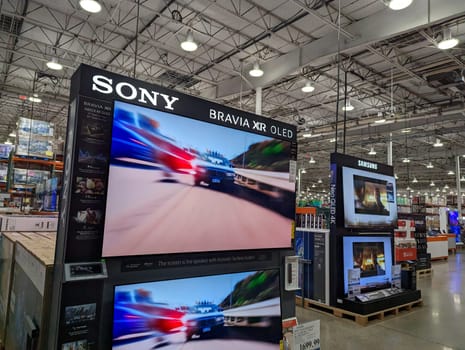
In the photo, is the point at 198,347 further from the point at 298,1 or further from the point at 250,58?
the point at 250,58

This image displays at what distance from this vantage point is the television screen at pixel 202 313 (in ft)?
5.65

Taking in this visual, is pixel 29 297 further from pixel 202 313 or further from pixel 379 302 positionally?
pixel 379 302

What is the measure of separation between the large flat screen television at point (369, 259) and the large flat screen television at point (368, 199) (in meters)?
0.25

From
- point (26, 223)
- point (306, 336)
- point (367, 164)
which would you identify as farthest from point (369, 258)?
point (26, 223)

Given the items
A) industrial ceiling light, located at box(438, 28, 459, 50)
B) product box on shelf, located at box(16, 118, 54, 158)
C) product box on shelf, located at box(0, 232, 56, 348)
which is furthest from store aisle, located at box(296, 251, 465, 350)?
product box on shelf, located at box(16, 118, 54, 158)

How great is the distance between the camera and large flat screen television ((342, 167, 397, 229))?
207 inches

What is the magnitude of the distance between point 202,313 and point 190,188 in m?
0.76

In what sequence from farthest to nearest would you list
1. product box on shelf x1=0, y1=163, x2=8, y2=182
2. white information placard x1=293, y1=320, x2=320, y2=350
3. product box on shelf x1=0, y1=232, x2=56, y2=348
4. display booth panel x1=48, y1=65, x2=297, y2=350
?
product box on shelf x1=0, y1=163, x2=8, y2=182 < product box on shelf x1=0, y1=232, x2=56, y2=348 < white information placard x1=293, y1=320, x2=320, y2=350 < display booth panel x1=48, y1=65, x2=297, y2=350

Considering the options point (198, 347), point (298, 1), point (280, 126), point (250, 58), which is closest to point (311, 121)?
point (250, 58)

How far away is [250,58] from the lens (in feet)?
31.0

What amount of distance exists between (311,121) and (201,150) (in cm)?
1402

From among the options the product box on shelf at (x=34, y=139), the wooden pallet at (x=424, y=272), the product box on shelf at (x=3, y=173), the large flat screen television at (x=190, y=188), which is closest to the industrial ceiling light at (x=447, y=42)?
the large flat screen television at (x=190, y=188)

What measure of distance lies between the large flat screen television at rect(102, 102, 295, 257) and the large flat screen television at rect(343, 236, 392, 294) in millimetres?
3174

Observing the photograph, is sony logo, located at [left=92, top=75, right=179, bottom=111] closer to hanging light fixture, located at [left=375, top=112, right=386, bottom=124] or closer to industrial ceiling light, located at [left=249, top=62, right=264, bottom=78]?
industrial ceiling light, located at [left=249, top=62, right=264, bottom=78]
